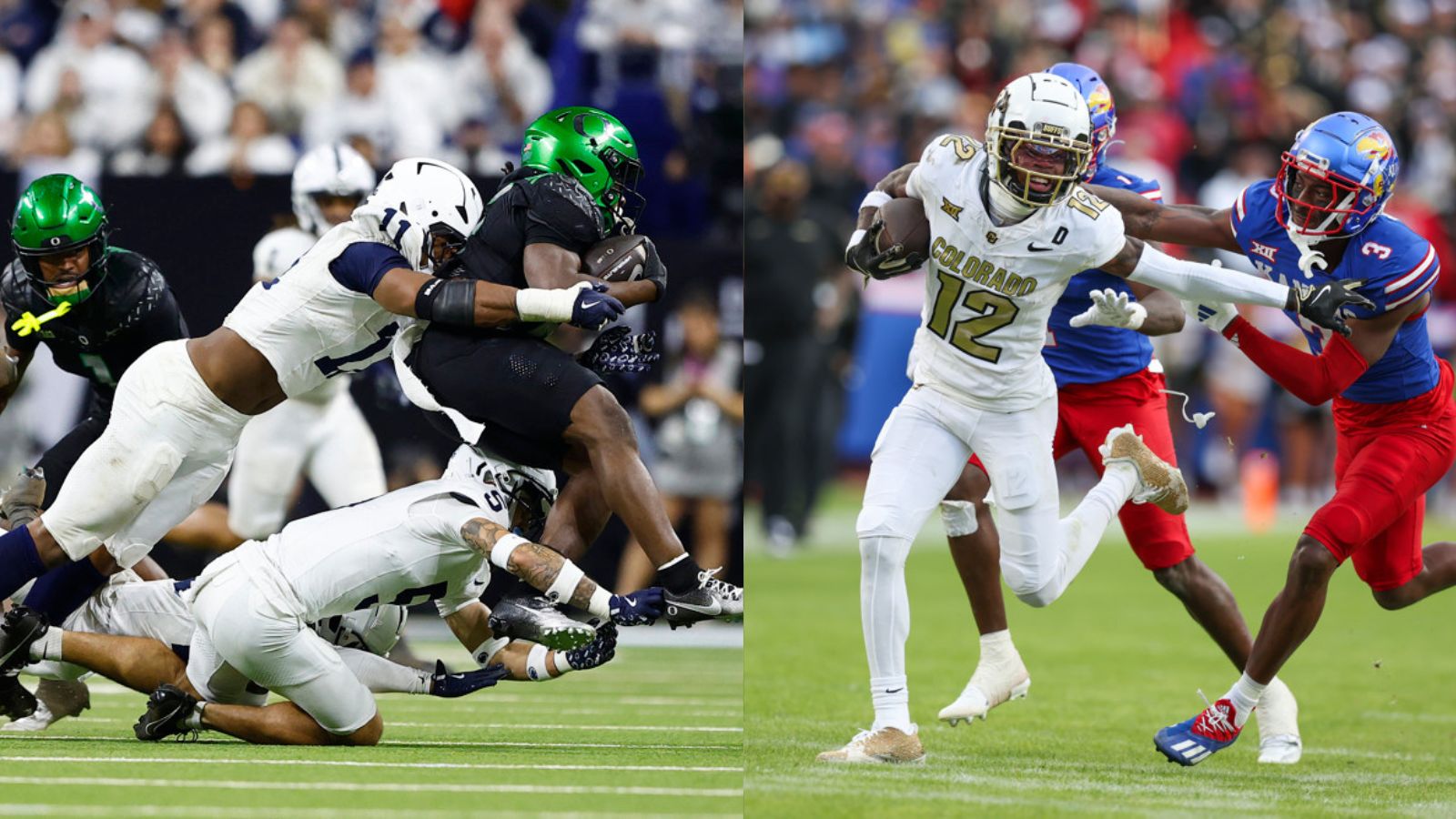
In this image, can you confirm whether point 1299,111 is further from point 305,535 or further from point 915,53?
point 305,535

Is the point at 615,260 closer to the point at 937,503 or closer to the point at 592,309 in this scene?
the point at 592,309

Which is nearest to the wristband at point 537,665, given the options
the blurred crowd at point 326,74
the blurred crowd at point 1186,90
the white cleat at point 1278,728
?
the white cleat at point 1278,728

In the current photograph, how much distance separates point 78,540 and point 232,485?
282cm

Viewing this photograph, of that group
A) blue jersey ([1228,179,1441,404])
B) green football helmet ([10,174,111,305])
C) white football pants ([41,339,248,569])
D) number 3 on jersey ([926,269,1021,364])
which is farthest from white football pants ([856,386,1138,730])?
green football helmet ([10,174,111,305])

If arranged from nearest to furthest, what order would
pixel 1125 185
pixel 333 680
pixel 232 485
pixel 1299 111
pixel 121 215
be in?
pixel 333 680, pixel 1125 185, pixel 232 485, pixel 121 215, pixel 1299 111

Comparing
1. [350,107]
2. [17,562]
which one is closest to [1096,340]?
[17,562]

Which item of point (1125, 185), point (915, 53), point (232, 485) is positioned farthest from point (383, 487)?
point (915, 53)

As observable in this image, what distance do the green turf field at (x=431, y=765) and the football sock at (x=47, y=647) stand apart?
259 mm

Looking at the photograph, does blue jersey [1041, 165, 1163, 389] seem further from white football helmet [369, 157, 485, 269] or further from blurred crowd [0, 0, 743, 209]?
blurred crowd [0, 0, 743, 209]

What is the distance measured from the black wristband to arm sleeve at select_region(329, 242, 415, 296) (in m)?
0.20

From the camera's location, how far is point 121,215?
957 cm

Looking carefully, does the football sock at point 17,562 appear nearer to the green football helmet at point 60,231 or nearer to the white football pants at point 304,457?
the green football helmet at point 60,231

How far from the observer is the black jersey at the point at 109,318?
6.55m

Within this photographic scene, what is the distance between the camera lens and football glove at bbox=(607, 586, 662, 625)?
5.60 m
